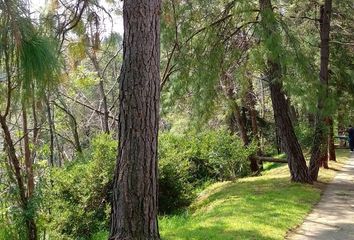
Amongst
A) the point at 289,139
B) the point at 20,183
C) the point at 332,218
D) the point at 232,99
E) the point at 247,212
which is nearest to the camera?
the point at 20,183

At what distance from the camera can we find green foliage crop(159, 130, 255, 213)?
38.2 feet

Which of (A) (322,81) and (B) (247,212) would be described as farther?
(A) (322,81)

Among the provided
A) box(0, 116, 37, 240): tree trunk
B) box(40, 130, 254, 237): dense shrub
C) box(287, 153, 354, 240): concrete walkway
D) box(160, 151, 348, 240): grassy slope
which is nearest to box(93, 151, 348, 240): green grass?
box(160, 151, 348, 240): grassy slope

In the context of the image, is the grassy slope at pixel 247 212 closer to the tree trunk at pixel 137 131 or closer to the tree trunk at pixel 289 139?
the tree trunk at pixel 289 139

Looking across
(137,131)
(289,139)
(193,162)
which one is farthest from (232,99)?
(137,131)

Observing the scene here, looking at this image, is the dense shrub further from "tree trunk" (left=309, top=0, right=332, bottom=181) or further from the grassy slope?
"tree trunk" (left=309, top=0, right=332, bottom=181)

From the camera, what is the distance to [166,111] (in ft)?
38.5

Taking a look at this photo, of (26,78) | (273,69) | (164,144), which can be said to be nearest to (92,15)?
(26,78)

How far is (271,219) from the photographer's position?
26.0 feet

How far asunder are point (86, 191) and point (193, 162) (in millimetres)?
5886

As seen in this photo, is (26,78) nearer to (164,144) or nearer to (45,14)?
(45,14)

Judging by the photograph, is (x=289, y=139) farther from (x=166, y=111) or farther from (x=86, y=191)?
(x=86, y=191)

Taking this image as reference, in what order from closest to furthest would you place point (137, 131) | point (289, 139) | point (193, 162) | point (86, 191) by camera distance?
1. point (137, 131)
2. point (86, 191)
3. point (289, 139)
4. point (193, 162)

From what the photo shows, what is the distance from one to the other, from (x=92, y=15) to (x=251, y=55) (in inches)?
178
